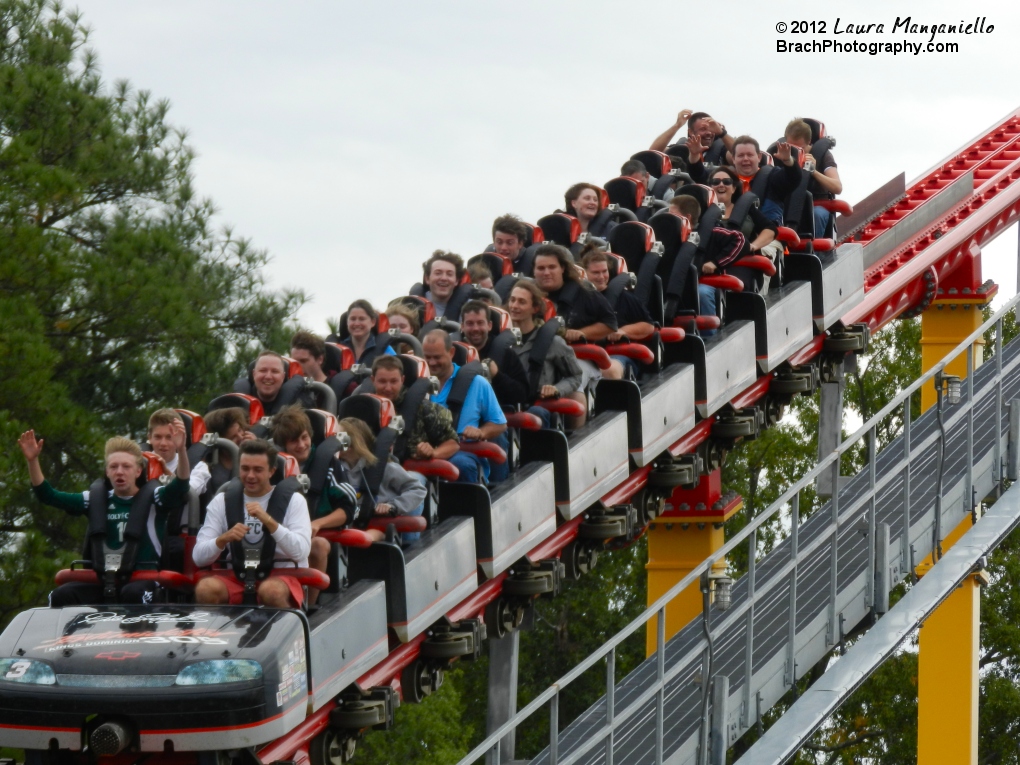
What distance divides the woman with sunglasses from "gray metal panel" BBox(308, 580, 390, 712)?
3.85 metres

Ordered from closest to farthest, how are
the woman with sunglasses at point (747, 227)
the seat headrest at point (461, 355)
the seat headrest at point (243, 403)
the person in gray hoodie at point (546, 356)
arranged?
the seat headrest at point (243, 403) < the seat headrest at point (461, 355) < the person in gray hoodie at point (546, 356) < the woman with sunglasses at point (747, 227)

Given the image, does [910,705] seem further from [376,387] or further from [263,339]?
[376,387]

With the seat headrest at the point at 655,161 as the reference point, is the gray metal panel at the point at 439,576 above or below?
below

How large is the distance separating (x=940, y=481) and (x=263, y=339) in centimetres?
805

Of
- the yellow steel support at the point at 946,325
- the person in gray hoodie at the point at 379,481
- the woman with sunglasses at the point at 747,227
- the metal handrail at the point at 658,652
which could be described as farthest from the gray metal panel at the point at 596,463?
the yellow steel support at the point at 946,325

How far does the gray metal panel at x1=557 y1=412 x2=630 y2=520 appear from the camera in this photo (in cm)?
820

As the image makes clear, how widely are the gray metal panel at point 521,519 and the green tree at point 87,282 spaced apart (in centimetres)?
533

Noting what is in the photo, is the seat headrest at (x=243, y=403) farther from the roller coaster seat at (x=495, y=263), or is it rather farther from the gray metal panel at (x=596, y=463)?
the roller coaster seat at (x=495, y=263)

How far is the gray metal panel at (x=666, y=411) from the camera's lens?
348 inches

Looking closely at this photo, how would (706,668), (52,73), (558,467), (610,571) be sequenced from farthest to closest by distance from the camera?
1. (610,571)
2. (52,73)
3. (558,467)
4. (706,668)

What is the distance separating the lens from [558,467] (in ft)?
26.6

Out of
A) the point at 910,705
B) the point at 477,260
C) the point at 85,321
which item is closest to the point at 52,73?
the point at 85,321

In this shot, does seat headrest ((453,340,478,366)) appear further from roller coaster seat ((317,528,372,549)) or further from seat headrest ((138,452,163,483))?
seat headrest ((138,452,163,483))
